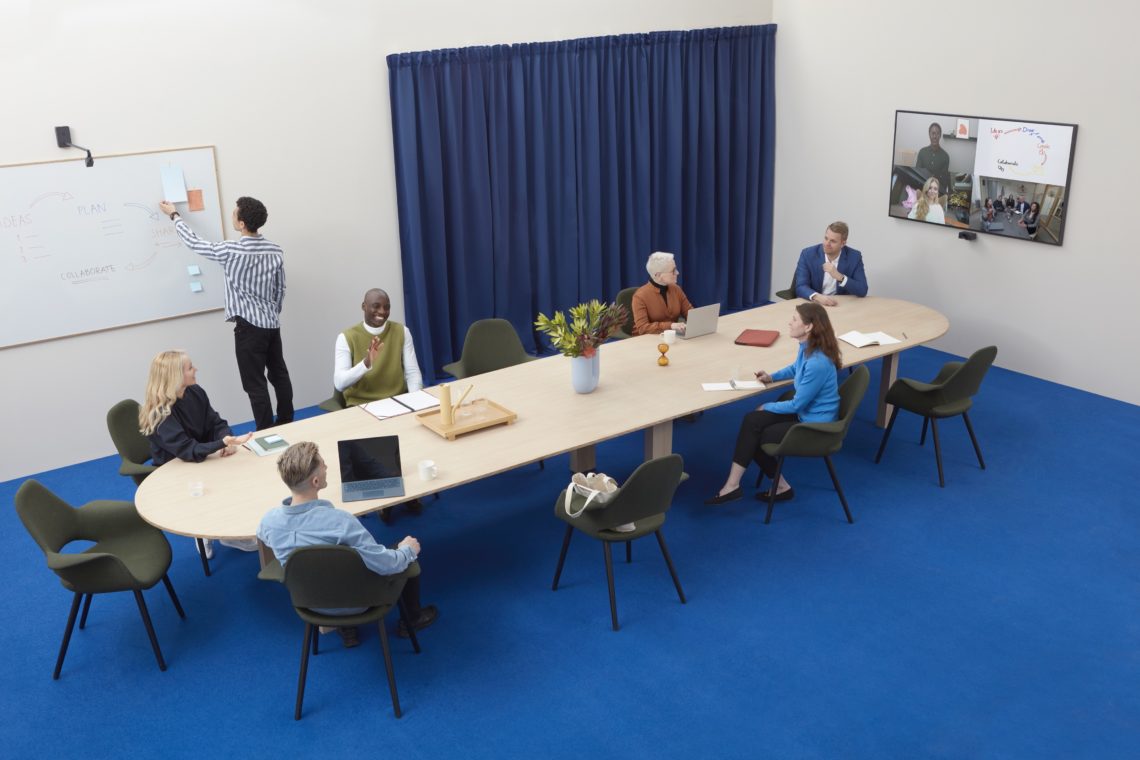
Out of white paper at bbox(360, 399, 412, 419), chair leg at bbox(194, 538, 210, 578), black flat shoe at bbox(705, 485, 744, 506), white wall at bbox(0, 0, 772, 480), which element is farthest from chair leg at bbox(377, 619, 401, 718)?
white wall at bbox(0, 0, 772, 480)

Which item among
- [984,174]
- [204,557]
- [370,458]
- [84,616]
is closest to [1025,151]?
[984,174]

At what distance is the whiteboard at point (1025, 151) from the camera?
7.18m

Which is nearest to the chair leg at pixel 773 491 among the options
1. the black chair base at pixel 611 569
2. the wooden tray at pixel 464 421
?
the black chair base at pixel 611 569

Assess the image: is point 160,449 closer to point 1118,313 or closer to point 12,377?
point 12,377

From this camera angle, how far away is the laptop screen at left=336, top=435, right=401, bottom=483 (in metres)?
4.59

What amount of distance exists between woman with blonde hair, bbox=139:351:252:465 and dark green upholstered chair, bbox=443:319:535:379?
182 cm

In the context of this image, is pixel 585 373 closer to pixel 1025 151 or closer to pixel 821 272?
pixel 821 272

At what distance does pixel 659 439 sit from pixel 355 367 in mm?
1825

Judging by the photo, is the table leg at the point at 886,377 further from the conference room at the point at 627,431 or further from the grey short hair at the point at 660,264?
the grey short hair at the point at 660,264

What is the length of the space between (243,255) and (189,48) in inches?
56.4

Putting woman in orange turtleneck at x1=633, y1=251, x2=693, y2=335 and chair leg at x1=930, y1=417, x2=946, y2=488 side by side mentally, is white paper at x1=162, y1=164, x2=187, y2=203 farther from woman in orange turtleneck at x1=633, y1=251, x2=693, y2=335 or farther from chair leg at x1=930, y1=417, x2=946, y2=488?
chair leg at x1=930, y1=417, x2=946, y2=488

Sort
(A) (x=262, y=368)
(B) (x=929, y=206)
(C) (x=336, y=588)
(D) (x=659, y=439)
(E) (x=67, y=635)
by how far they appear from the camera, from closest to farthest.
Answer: (C) (x=336, y=588) < (E) (x=67, y=635) < (D) (x=659, y=439) < (A) (x=262, y=368) < (B) (x=929, y=206)

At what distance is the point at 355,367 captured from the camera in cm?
577

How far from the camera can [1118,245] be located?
23.2ft
